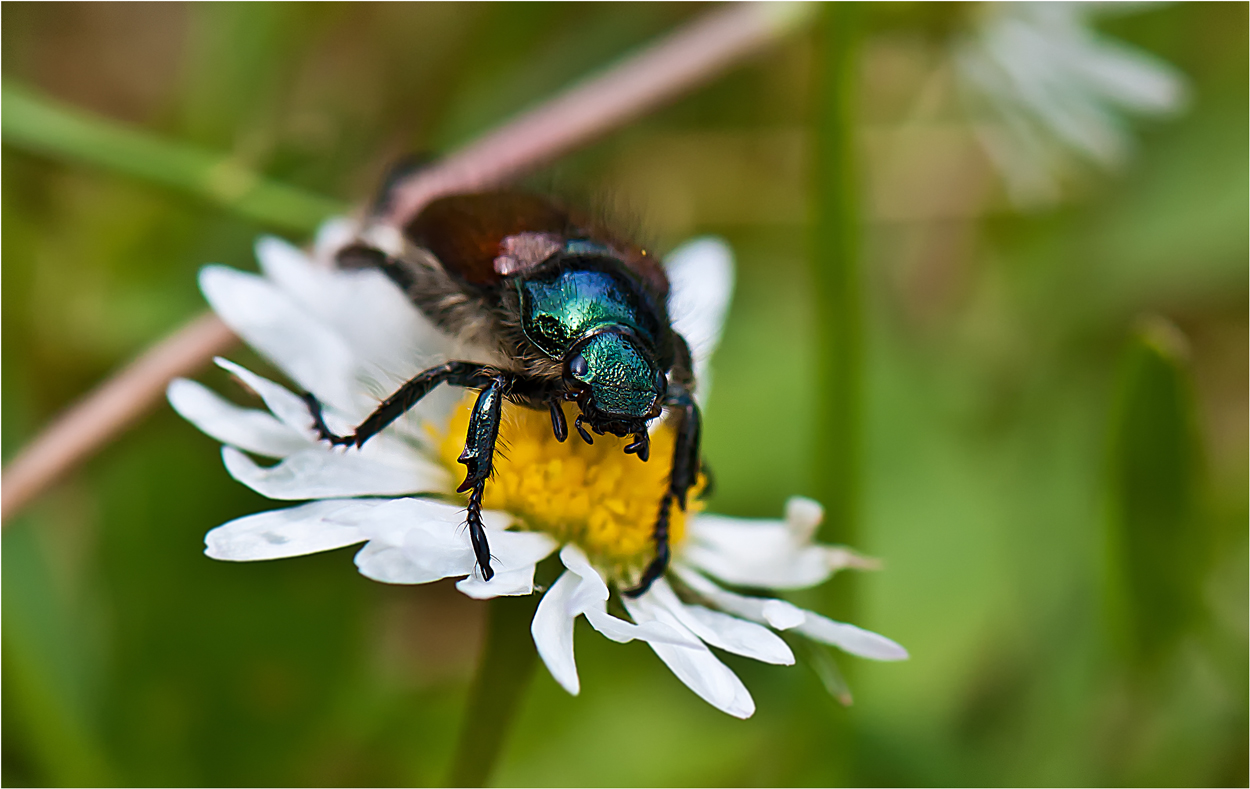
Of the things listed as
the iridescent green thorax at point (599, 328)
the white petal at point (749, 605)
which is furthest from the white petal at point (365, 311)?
the white petal at point (749, 605)

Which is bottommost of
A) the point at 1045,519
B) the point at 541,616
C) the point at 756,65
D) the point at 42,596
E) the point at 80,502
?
the point at 541,616

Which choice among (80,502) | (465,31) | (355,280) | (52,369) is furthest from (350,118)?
(355,280)

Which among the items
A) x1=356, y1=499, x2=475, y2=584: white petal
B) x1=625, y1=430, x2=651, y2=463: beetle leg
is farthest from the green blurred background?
x1=356, y1=499, x2=475, y2=584: white petal

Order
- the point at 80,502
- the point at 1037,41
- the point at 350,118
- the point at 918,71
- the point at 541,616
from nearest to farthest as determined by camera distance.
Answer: the point at 541,616 < the point at 80,502 < the point at 1037,41 < the point at 350,118 < the point at 918,71

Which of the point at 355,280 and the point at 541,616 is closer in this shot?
the point at 541,616

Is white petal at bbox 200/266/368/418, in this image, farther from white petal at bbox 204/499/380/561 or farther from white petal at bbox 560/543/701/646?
white petal at bbox 560/543/701/646

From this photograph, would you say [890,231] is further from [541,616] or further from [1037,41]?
[541,616]

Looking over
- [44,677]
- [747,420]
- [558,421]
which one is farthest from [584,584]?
[747,420]
